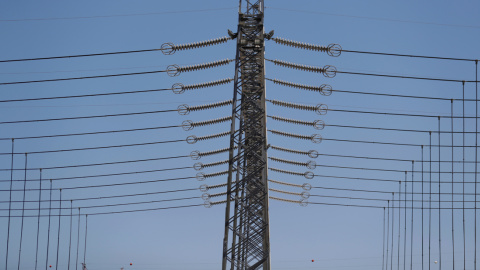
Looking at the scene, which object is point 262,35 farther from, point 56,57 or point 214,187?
point 214,187

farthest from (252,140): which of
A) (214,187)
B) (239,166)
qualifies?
(214,187)

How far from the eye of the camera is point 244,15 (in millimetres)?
38938

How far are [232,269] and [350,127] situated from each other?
934cm

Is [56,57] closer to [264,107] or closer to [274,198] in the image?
[264,107]

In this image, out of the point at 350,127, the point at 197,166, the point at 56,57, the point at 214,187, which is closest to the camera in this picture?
the point at 56,57

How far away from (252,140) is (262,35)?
15.1 feet

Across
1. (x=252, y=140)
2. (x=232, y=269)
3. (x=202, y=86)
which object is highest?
→ (x=202, y=86)

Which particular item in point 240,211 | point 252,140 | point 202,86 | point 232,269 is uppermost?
point 202,86

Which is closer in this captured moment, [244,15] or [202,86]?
[244,15]

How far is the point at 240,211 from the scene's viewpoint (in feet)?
131

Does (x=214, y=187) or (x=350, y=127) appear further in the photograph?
(x=214, y=187)

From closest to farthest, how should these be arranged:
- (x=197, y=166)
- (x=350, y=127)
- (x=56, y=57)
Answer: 1. (x=56, y=57)
2. (x=350, y=127)
3. (x=197, y=166)

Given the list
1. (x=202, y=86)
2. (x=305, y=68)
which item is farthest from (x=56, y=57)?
(x=305, y=68)

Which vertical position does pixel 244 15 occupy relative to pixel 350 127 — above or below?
above
